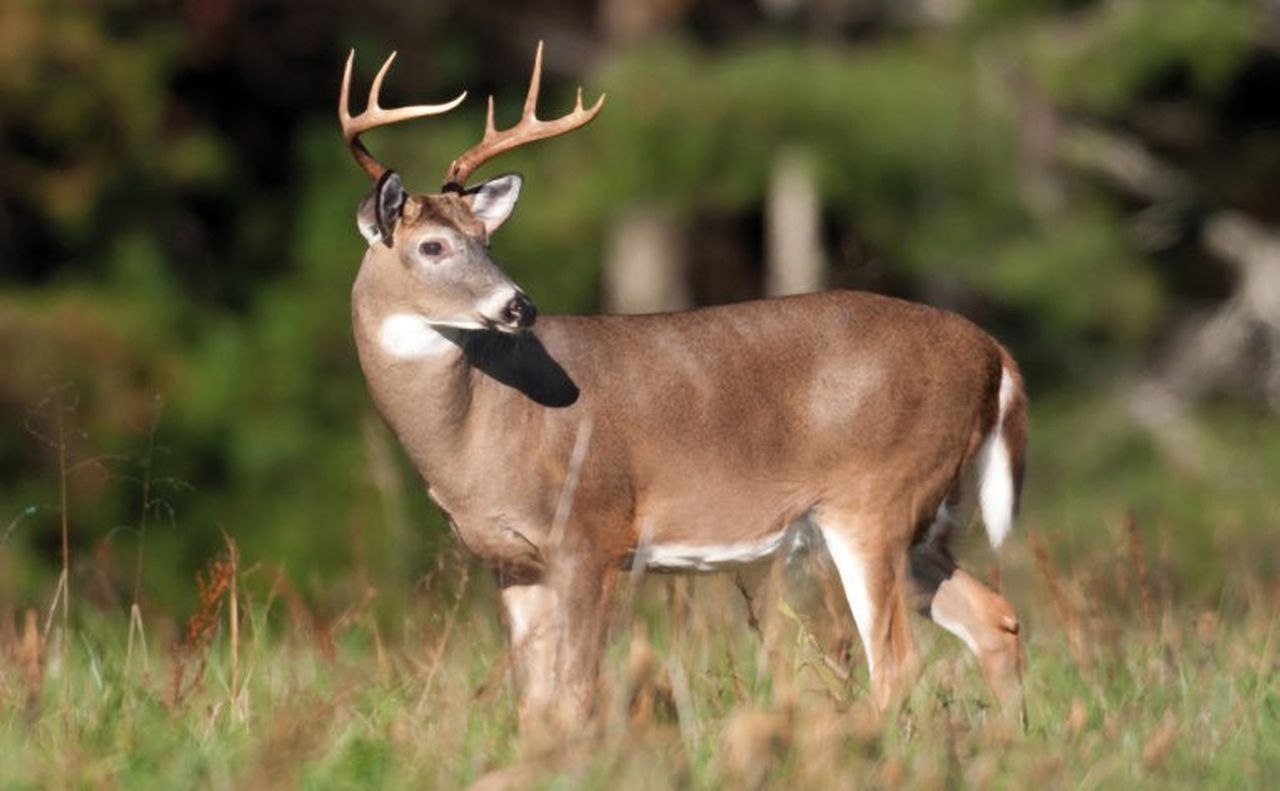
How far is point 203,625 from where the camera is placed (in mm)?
5395

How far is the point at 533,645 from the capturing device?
6.20 metres

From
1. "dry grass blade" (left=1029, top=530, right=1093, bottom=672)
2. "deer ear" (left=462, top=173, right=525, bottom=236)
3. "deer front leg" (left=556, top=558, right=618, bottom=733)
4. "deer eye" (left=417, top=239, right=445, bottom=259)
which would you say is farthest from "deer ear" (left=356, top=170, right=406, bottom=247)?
"dry grass blade" (left=1029, top=530, right=1093, bottom=672)

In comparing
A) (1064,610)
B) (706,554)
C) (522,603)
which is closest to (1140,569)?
(1064,610)

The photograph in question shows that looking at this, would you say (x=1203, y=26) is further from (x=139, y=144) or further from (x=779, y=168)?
(x=139, y=144)

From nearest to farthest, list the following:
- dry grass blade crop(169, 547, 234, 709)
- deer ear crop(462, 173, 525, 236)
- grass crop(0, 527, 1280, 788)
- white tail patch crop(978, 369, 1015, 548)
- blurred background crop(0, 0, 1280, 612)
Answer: grass crop(0, 527, 1280, 788) → dry grass blade crop(169, 547, 234, 709) → deer ear crop(462, 173, 525, 236) → white tail patch crop(978, 369, 1015, 548) → blurred background crop(0, 0, 1280, 612)

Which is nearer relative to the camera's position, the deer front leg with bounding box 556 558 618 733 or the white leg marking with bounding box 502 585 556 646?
the deer front leg with bounding box 556 558 618 733

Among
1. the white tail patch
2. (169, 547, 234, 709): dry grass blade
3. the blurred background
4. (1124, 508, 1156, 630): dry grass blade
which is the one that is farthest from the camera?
the blurred background

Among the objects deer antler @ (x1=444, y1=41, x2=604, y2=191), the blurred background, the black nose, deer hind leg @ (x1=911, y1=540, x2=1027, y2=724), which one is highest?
deer antler @ (x1=444, y1=41, x2=604, y2=191)

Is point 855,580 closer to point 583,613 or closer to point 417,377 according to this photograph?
point 583,613

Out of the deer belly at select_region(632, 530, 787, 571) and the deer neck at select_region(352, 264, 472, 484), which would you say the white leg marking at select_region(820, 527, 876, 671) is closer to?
the deer belly at select_region(632, 530, 787, 571)

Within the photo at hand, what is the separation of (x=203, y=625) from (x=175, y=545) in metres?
13.0

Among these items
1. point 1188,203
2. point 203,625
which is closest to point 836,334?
point 203,625

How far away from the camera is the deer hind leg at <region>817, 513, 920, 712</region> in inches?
252

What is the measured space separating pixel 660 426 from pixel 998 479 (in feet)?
2.87
